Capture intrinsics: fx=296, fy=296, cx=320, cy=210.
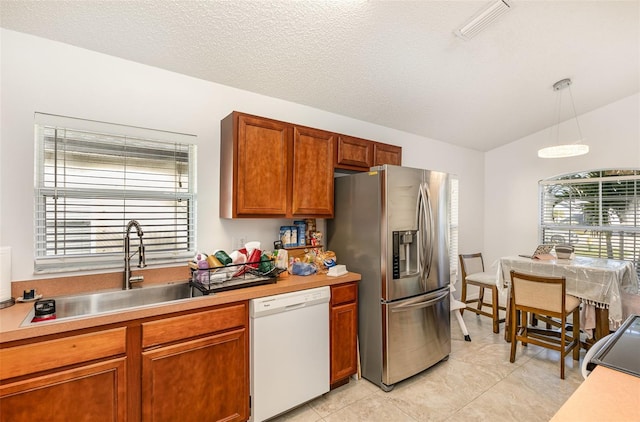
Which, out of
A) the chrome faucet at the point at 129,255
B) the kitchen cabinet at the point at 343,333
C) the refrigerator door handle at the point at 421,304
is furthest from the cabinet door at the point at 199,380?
the refrigerator door handle at the point at 421,304

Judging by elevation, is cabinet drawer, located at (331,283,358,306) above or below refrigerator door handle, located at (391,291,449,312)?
above

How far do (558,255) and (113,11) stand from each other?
14.6ft

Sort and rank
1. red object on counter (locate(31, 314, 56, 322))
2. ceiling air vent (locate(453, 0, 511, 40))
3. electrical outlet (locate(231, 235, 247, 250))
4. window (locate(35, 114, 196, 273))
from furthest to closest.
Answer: electrical outlet (locate(231, 235, 247, 250)), ceiling air vent (locate(453, 0, 511, 40)), window (locate(35, 114, 196, 273)), red object on counter (locate(31, 314, 56, 322))

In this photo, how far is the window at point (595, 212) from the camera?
3.75m

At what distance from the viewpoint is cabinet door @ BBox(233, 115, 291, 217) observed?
2.24 meters

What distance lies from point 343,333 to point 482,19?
2.53 metres

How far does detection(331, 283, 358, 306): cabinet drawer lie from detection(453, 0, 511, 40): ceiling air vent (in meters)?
2.11

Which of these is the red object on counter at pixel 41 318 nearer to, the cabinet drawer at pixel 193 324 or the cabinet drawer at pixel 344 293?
the cabinet drawer at pixel 193 324

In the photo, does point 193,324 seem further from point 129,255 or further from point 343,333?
point 343,333

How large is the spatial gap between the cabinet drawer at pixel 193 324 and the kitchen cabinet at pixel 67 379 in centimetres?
13

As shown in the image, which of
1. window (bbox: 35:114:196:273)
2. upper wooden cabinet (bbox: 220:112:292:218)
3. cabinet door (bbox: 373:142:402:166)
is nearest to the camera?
window (bbox: 35:114:196:273)

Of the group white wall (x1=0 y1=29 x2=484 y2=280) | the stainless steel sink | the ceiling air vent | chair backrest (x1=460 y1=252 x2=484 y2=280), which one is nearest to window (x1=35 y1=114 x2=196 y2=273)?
white wall (x1=0 y1=29 x2=484 y2=280)

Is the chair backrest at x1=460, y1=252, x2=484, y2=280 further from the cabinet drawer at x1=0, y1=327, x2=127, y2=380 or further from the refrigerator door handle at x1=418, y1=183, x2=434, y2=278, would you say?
the cabinet drawer at x1=0, y1=327, x2=127, y2=380

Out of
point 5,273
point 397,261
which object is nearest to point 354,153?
point 397,261
